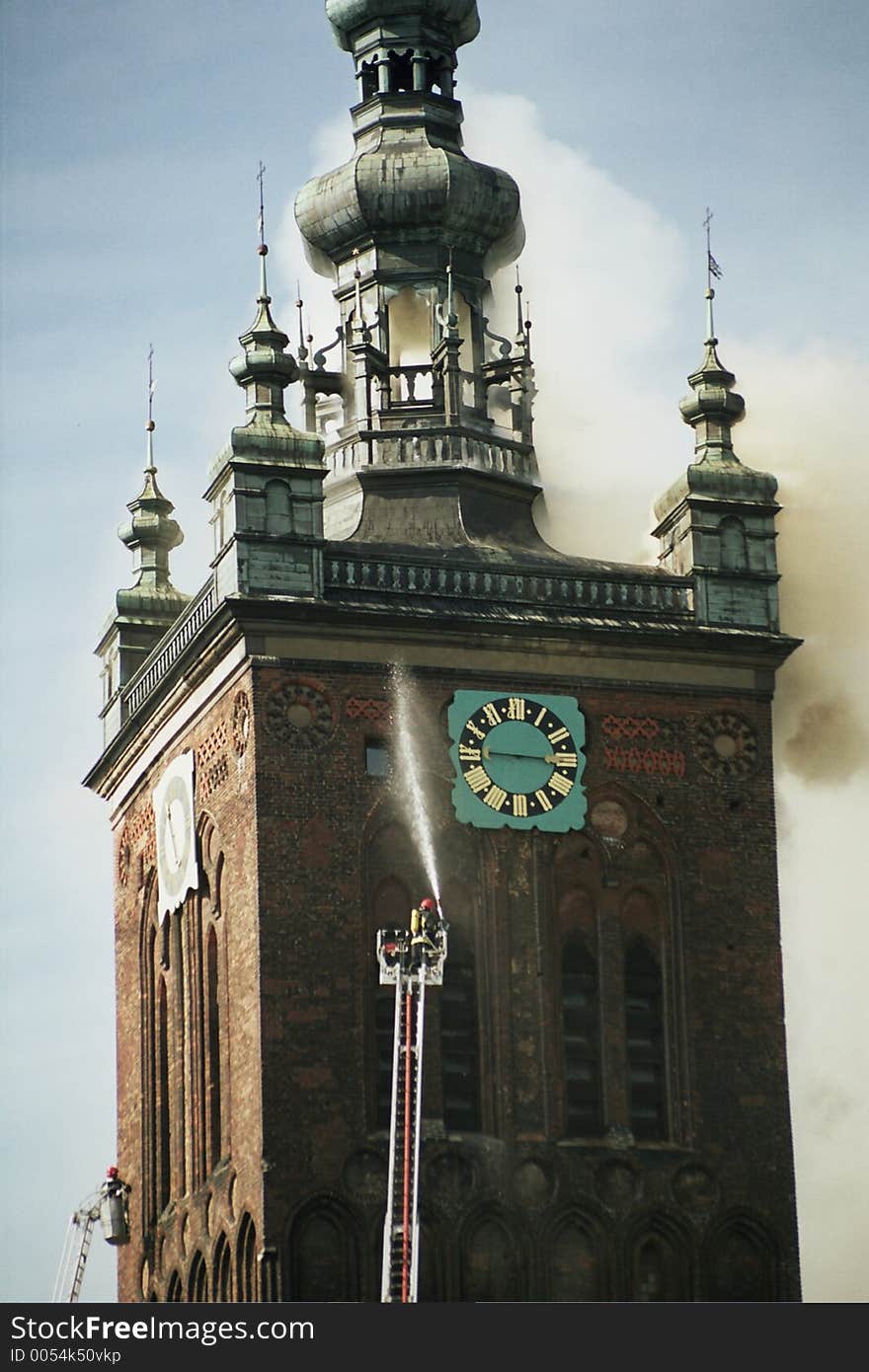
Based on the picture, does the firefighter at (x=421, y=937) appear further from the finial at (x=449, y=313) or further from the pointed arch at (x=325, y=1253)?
the finial at (x=449, y=313)

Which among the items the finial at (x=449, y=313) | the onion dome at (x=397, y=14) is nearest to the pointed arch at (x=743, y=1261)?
the finial at (x=449, y=313)

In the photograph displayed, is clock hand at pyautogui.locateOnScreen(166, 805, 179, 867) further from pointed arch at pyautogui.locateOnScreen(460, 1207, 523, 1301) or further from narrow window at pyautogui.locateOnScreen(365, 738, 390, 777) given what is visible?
pointed arch at pyautogui.locateOnScreen(460, 1207, 523, 1301)

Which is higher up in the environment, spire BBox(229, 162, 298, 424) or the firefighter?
spire BBox(229, 162, 298, 424)

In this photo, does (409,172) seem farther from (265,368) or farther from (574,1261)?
(574,1261)

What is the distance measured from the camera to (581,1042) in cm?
7388

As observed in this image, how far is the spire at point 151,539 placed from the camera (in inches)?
3191

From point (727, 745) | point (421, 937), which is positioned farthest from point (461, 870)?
point (727, 745)

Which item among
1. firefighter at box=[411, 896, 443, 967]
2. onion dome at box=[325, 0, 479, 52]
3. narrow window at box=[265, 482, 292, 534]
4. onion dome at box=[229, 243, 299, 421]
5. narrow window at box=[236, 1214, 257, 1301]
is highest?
onion dome at box=[325, 0, 479, 52]

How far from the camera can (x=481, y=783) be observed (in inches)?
2913

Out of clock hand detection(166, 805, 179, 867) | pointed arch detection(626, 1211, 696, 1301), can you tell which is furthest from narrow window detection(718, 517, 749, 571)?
pointed arch detection(626, 1211, 696, 1301)

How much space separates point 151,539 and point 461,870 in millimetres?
9500

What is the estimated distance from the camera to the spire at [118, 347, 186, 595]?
81.1 m

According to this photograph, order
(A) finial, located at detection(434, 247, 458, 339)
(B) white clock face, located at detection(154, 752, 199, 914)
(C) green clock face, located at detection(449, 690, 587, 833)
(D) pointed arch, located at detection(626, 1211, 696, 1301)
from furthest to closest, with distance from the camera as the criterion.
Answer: (A) finial, located at detection(434, 247, 458, 339)
(B) white clock face, located at detection(154, 752, 199, 914)
(C) green clock face, located at detection(449, 690, 587, 833)
(D) pointed arch, located at detection(626, 1211, 696, 1301)

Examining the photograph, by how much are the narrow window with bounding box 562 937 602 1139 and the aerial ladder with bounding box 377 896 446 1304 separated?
5.83ft
